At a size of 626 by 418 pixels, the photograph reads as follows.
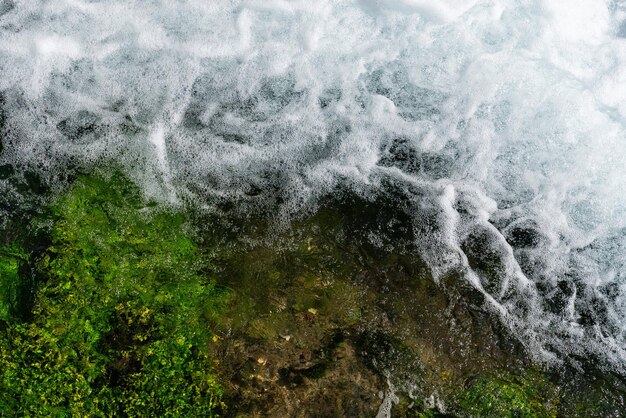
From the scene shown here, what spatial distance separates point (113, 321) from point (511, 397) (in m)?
4.00

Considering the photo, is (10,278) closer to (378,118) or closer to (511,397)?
(378,118)

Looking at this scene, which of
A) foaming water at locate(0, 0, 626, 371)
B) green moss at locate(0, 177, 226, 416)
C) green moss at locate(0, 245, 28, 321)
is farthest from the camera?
foaming water at locate(0, 0, 626, 371)

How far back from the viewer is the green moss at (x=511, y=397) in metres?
5.13

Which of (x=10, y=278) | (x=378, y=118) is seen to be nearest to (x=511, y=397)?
(x=378, y=118)

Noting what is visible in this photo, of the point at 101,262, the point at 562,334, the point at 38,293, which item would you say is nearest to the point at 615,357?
the point at 562,334

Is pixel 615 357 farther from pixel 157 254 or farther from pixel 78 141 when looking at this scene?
pixel 78 141

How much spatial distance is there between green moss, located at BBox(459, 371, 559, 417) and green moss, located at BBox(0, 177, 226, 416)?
253cm

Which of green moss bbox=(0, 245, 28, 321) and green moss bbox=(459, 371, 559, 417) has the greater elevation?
green moss bbox=(459, 371, 559, 417)

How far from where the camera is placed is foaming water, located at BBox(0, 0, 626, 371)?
5.43 m

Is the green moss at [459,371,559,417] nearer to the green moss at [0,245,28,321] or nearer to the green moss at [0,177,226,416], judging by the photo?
the green moss at [0,177,226,416]

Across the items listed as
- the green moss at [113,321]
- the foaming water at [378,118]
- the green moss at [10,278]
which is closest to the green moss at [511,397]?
the foaming water at [378,118]

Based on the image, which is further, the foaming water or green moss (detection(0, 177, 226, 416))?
the foaming water

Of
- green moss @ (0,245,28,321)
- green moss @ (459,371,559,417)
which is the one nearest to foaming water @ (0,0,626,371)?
green moss @ (459,371,559,417)

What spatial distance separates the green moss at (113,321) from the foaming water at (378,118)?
51cm
